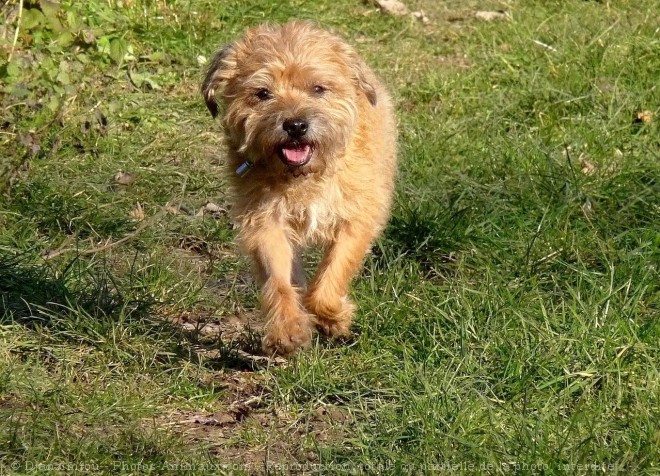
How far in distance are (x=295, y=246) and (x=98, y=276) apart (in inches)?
33.3

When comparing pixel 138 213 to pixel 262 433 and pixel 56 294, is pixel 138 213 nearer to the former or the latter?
pixel 56 294

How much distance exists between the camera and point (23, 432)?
3621 mm

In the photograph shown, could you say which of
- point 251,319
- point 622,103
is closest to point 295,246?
point 251,319

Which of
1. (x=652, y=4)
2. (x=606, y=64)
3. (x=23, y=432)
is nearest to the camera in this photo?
(x=23, y=432)

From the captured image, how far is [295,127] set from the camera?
4.38 metres

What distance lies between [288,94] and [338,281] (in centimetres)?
75

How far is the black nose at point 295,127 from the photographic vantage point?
4.36 m

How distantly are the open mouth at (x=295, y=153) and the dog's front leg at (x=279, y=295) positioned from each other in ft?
0.97

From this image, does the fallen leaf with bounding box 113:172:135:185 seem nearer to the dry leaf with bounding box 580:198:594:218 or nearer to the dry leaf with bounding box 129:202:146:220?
the dry leaf with bounding box 129:202:146:220

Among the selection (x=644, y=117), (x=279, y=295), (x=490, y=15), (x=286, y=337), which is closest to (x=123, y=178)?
(x=279, y=295)

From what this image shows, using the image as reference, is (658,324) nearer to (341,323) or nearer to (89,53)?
(341,323)

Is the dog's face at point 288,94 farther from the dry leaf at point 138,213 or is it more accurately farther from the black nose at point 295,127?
the dry leaf at point 138,213

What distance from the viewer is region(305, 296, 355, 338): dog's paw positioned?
14.5 ft

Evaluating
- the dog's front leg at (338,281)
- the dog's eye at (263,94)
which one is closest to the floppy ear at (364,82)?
the dog's eye at (263,94)
